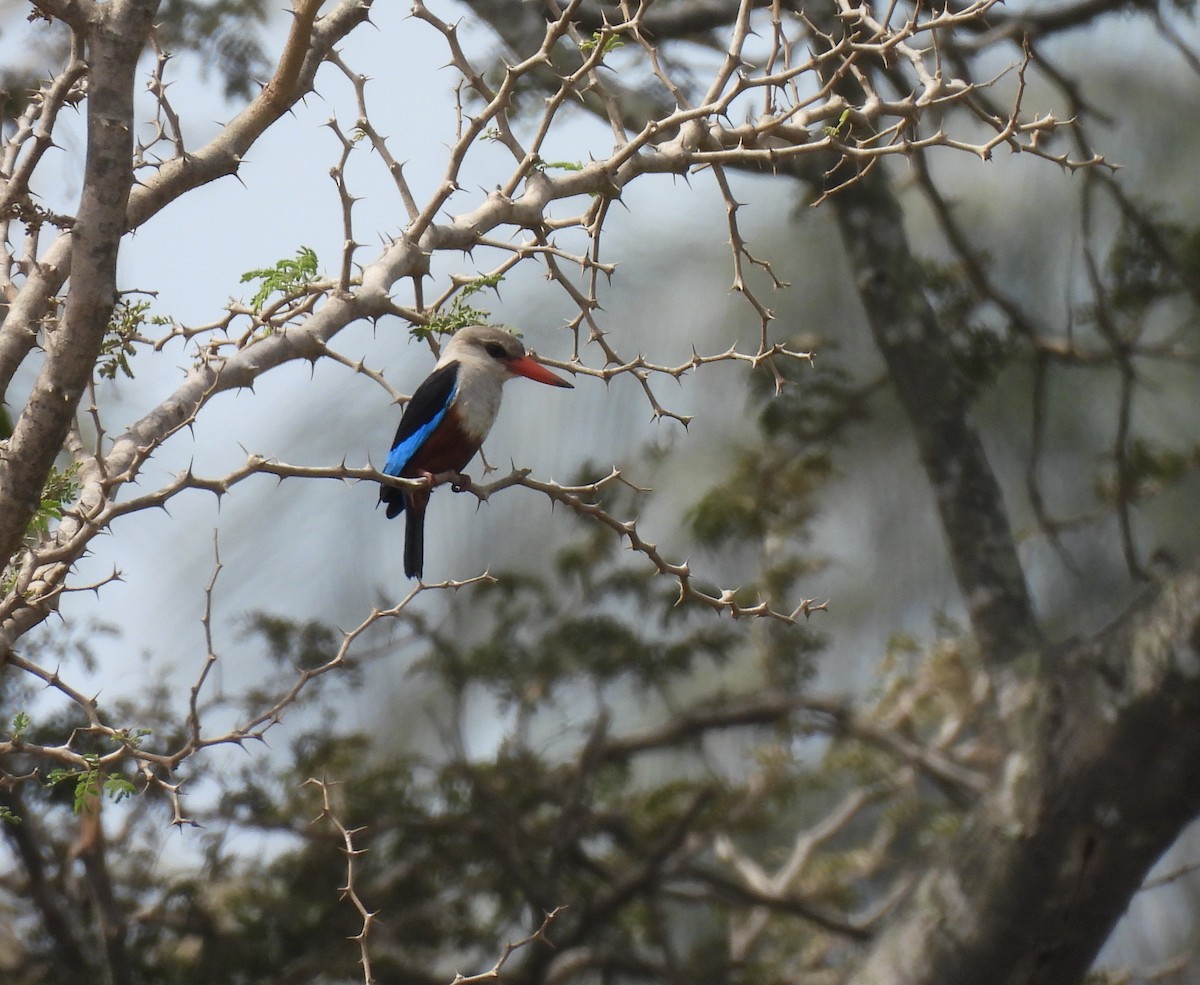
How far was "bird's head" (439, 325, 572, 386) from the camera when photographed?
426 cm

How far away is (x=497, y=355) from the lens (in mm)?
4293

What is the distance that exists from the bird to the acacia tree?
41 centimetres

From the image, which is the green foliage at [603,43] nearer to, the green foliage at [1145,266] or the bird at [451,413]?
the bird at [451,413]

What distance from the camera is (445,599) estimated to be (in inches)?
264

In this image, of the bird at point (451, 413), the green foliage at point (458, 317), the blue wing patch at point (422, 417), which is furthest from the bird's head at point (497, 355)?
the green foliage at point (458, 317)

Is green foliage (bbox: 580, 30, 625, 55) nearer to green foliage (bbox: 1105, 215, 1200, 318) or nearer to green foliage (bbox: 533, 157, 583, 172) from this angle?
green foliage (bbox: 533, 157, 583, 172)

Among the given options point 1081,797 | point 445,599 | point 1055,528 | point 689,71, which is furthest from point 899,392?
point 445,599

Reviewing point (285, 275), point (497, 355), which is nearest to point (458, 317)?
point (285, 275)

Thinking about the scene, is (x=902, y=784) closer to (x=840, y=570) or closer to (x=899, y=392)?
(x=840, y=570)

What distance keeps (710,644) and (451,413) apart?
2.11 metres

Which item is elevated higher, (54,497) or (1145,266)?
(1145,266)

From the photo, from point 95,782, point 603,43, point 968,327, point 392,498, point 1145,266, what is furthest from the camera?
point 968,327

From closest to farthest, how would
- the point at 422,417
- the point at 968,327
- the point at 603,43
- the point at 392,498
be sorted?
the point at 603,43
the point at 422,417
the point at 392,498
the point at 968,327

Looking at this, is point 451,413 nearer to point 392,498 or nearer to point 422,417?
point 422,417
